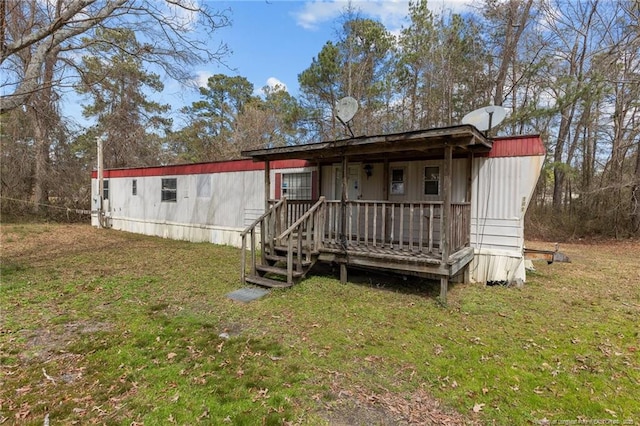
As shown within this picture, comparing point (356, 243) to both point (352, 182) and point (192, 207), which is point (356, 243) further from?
point (192, 207)

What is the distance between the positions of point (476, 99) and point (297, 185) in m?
11.6

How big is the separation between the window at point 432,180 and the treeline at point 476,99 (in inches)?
310

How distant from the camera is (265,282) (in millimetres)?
6172

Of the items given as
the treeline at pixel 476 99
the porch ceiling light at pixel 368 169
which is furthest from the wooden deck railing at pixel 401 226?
the treeline at pixel 476 99

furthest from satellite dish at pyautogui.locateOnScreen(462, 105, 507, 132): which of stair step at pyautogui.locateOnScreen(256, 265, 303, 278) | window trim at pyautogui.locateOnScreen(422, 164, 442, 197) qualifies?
stair step at pyautogui.locateOnScreen(256, 265, 303, 278)

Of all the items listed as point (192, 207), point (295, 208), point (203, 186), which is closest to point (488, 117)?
point (295, 208)

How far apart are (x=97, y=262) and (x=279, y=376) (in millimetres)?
7102

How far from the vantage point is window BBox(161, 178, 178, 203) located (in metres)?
12.7

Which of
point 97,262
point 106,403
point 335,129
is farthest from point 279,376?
point 335,129

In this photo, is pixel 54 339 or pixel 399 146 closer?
pixel 54 339

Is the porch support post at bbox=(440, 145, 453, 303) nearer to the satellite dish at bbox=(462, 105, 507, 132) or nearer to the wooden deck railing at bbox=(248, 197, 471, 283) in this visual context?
the wooden deck railing at bbox=(248, 197, 471, 283)

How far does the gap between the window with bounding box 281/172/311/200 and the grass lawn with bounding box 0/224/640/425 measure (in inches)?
127

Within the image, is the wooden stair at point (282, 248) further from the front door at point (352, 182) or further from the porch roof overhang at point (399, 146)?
the front door at point (352, 182)

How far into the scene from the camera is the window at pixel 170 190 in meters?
12.7
